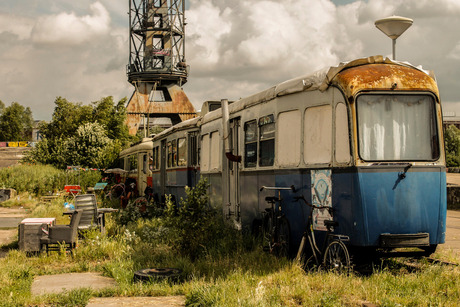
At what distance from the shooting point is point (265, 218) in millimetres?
11391

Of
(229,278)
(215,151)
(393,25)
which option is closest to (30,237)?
(215,151)

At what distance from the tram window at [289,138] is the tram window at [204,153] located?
17.3 feet

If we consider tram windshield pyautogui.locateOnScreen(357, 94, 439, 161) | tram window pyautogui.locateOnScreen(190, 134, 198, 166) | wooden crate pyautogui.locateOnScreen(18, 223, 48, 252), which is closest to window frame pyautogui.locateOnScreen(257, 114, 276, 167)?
tram windshield pyautogui.locateOnScreen(357, 94, 439, 161)

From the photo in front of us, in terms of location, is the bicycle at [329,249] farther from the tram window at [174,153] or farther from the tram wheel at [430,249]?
the tram window at [174,153]

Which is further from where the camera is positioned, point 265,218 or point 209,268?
point 265,218

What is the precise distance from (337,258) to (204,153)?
8.24 m

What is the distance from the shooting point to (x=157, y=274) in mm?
9328

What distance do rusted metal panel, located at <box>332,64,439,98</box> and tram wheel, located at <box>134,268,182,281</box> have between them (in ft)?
11.9

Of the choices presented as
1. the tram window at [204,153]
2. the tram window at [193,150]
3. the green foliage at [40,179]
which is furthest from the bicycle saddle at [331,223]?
the green foliage at [40,179]

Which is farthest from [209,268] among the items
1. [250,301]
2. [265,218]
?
[250,301]

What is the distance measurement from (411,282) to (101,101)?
58.8m

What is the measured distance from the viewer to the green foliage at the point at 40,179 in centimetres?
3309

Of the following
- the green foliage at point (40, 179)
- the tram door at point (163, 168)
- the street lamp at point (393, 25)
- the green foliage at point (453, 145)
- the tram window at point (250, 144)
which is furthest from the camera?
the green foliage at point (453, 145)

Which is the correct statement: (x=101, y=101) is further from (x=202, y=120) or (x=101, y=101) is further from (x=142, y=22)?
(x=202, y=120)
